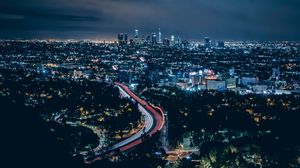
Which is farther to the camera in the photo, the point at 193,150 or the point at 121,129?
the point at 121,129

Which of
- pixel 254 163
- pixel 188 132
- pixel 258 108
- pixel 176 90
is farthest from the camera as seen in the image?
pixel 176 90

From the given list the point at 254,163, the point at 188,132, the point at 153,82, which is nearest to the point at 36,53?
the point at 153,82

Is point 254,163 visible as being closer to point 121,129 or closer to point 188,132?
point 188,132

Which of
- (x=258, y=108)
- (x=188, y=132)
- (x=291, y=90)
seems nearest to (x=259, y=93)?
(x=291, y=90)

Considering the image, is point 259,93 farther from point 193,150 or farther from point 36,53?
point 36,53

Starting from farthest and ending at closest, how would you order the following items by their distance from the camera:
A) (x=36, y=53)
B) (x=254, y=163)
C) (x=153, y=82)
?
(x=36, y=53), (x=153, y=82), (x=254, y=163)

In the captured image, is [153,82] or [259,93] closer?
[259,93]
